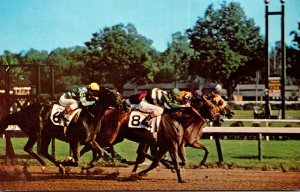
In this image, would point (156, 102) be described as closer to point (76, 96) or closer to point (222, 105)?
point (222, 105)

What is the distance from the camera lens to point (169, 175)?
11.5 meters

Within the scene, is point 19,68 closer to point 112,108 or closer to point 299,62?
point 112,108

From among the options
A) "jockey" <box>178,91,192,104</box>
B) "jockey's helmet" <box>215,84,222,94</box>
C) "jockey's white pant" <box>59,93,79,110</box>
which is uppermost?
"jockey's helmet" <box>215,84,222,94</box>

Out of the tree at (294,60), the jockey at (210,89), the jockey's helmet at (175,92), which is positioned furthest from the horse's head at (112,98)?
the tree at (294,60)

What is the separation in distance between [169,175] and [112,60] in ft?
6.12

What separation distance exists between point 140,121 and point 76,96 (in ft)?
3.28

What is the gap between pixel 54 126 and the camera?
1157 centimetres

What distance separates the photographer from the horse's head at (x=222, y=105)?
11.6 metres

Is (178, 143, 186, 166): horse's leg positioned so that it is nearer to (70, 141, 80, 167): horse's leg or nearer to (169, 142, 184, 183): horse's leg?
(169, 142, 184, 183): horse's leg

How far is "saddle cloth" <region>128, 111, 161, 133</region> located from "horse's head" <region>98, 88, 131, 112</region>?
0.20 meters

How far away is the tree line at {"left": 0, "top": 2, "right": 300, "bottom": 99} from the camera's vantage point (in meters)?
11.4

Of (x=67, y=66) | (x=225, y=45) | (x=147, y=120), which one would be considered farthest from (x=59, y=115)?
(x=225, y=45)

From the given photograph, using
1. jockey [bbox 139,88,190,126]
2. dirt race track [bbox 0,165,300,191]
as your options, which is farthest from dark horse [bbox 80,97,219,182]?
dirt race track [bbox 0,165,300,191]

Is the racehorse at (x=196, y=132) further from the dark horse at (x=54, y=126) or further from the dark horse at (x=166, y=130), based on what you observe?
the dark horse at (x=54, y=126)
